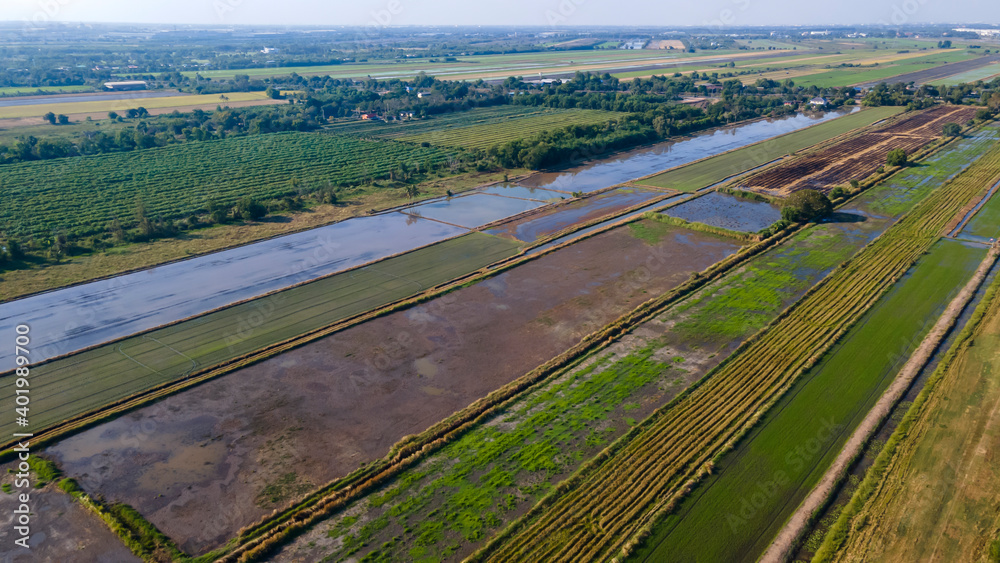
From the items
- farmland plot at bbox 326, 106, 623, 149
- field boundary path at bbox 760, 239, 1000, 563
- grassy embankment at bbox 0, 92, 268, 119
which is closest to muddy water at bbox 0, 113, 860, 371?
farmland plot at bbox 326, 106, 623, 149

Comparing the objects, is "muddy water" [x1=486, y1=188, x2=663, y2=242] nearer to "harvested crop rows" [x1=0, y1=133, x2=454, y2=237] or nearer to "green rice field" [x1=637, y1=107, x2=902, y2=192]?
"green rice field" [x1=637, y1=107, x2=902, y2=192]

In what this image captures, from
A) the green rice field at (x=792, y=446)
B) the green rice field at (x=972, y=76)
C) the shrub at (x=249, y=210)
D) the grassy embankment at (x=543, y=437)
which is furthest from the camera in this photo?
the green rice field at (x=972, y=76)

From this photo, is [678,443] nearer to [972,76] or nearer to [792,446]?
[792,446]

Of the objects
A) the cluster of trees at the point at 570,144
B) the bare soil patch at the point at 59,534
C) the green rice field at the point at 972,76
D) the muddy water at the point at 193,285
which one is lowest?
the bare soil patch at the point at 59,534

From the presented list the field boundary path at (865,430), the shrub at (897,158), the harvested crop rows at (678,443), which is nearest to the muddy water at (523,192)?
the harvested crop rows at (678,443)

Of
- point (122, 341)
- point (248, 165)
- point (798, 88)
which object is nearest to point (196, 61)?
point (248, 165)

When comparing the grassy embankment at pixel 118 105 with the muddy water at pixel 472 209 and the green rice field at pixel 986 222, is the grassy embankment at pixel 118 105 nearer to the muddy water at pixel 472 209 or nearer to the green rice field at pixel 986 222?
the muddy water at pixel 472 209
